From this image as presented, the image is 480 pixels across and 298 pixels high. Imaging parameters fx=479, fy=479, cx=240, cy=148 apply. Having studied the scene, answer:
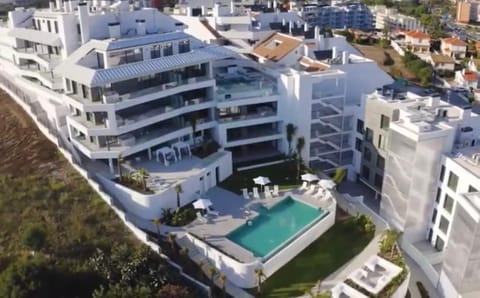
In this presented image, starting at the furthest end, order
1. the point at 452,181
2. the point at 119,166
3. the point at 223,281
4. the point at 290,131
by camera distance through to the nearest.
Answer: the point at 290,131 → the point at 119,166 → the point at 452,181 → the point at 223,281

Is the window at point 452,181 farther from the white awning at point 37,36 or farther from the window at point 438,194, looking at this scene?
the white awning at point 37,36

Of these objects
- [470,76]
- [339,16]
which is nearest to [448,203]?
[470,76]

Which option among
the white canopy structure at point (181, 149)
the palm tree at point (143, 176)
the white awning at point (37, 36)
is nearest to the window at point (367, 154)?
the white canopy structure at point (181, 149)

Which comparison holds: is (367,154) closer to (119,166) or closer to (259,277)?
(259,277)

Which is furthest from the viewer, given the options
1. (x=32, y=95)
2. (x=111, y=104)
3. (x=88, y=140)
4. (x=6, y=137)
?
(x=32, y=95)

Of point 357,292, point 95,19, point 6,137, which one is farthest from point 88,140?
point 357,292

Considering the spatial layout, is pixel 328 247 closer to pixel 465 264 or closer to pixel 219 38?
pixel 465 264
